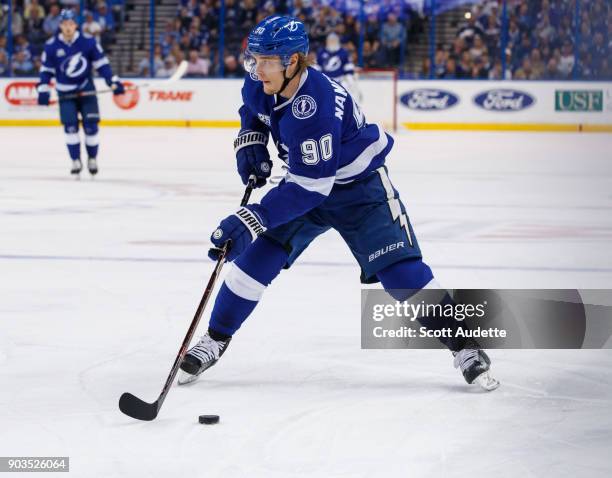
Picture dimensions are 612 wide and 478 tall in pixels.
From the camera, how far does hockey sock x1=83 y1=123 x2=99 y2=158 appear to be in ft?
31.8

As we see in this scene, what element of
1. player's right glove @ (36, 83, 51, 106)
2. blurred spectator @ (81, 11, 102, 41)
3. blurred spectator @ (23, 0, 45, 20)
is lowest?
blurred spectator @ (81, 11, 102, 41)

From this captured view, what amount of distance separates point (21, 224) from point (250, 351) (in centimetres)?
334

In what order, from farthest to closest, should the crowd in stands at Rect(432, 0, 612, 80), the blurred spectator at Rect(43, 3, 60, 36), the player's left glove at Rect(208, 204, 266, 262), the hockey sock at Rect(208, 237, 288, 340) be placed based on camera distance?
1. the blurred spectator at Rect(43, 3, 60, 36)
2. the crowd in stands at Rect(432, 0, 612, 80)
3. the hockey sock at Rect(208, 237, 288, 340)
4. the player's left glove at Rect(208, 204, 266, 262)

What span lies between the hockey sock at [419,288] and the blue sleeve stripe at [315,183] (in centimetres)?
32

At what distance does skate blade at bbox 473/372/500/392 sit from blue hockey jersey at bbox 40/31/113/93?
7096mm

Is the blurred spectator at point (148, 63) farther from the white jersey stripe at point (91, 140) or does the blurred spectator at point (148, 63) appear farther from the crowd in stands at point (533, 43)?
the white jersey stripe at point (91, 140)

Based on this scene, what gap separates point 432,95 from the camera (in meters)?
15.8

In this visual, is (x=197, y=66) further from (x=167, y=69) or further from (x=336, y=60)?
(x=336, y=60)

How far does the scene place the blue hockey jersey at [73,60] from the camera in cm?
978

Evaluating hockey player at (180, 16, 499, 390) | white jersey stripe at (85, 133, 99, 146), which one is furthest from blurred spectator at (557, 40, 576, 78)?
hockey player at (180, 16, 499, 390)

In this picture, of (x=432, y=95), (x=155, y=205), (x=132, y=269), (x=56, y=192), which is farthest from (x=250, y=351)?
(x=432, y=95)

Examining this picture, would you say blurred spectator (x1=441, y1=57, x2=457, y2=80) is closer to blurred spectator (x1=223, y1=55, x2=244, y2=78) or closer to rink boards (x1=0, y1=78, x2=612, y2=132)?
rink boards (x1=0, y1=78, x2=612, y2=132)

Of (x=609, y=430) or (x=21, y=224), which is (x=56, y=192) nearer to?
(x=21, y=224)

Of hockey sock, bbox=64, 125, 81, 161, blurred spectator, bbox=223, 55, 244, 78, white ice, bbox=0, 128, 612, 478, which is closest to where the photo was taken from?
white ice, bbox=0, 128, 612, 478
